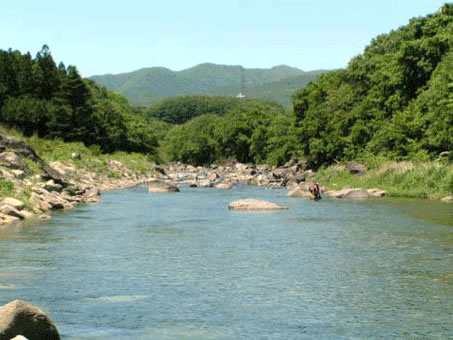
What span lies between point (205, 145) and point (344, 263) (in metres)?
162

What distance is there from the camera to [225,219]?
38.2 metres

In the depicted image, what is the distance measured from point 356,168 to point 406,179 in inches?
466

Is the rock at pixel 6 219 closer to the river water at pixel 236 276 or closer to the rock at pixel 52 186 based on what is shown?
the river water at pixel 236 276

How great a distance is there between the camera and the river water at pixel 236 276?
14961mm

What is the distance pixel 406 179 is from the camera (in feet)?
190

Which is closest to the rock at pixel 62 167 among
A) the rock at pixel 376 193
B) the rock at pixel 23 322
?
the rock at pixel 376 193

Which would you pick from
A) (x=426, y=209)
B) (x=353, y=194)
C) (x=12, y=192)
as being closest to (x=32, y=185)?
(x=12, y=192)

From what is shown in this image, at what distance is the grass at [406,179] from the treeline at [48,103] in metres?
39.9

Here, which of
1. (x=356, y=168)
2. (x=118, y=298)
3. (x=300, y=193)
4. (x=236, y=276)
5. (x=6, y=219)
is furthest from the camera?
(x=356, y=168)

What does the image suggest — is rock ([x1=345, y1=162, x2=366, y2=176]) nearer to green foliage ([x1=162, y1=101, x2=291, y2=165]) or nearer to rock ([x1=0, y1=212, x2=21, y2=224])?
rock ([x1=0, y1=212, x2=21, y2=224])

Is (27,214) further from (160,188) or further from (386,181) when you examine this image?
(386,181)

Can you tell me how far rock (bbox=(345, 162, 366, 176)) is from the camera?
68.1 m

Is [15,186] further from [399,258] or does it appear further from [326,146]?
[326,146]

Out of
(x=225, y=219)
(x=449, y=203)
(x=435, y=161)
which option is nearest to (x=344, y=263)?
(x=225, y=219)
